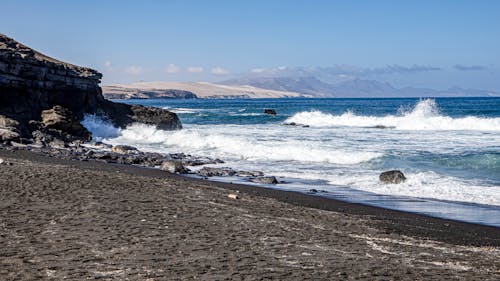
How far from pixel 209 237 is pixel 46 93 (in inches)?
1121

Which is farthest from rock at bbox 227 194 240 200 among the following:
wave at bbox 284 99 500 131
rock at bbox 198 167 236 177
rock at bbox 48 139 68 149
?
wave at bbox 284 99 500 131

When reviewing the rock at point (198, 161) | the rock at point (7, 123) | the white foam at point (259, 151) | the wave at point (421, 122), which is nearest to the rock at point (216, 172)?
the rock at point (198, 161)

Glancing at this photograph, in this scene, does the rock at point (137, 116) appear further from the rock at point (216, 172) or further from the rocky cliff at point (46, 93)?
the rock at point (216, 172)

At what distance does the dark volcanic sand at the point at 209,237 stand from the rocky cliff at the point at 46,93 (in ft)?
57.2

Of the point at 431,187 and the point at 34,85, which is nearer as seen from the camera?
the point at 431,187

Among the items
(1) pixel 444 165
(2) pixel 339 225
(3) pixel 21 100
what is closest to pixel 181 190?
(2) pixel 339 225

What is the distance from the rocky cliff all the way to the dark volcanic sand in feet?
57.2

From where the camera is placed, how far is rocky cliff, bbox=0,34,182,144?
30922 millimetres

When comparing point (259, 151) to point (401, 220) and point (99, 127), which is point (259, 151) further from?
point (401, 220)

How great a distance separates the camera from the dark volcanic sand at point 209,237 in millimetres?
7281

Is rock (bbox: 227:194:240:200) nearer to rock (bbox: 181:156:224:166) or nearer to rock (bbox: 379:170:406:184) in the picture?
rock (bbox: 379:170:406:184)

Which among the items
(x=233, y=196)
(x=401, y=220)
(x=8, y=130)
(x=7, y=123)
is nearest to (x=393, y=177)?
(x=401, y=220)

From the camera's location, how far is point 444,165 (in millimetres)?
22484

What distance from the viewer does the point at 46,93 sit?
114 ft
